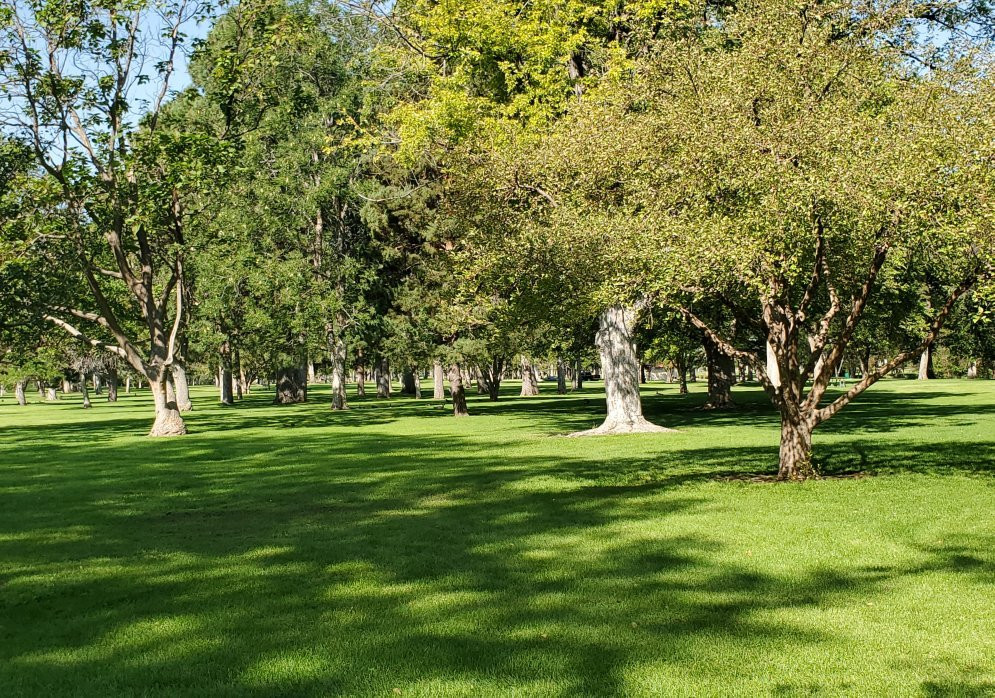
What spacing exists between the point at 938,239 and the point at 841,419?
70.5 feet

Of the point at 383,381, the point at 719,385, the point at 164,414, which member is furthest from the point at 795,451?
the point at 383,381

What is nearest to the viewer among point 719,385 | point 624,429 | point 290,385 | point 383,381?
point 624,429

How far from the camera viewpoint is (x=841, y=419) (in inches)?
1393

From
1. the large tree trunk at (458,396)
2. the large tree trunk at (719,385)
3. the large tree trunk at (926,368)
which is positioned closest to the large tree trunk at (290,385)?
the large tree trunk at (458,396)

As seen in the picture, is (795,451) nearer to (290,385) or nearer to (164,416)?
(164,416)

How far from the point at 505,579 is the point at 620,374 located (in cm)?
2106

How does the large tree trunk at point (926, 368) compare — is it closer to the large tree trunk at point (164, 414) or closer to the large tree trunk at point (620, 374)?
the large tree trunk at point (620, 374)

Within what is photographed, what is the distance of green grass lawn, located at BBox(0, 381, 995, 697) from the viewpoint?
723 centimetres

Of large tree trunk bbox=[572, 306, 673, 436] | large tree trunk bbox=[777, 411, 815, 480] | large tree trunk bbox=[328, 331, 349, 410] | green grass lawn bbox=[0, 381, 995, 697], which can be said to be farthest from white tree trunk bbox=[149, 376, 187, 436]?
large tree trunk bbox=[777, 411, 815, 480]

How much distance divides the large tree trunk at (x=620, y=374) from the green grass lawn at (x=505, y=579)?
866 cm

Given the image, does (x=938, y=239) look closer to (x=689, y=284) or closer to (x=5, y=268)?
(x=689, y=284)

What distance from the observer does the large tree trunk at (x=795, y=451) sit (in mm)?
17766

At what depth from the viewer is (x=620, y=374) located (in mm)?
30797

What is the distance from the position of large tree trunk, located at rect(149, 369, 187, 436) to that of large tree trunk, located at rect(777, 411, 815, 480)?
23133mm
